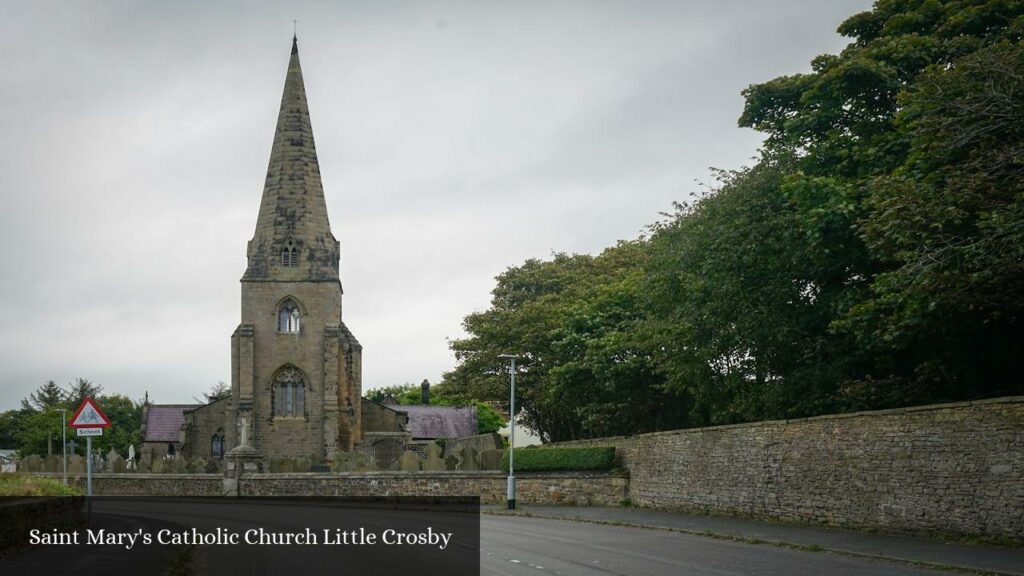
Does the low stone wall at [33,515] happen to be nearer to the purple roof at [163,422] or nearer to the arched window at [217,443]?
the arched window at [217,443]

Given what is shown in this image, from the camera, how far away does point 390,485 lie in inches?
1647

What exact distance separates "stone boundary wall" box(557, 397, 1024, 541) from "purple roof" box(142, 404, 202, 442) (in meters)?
60.3

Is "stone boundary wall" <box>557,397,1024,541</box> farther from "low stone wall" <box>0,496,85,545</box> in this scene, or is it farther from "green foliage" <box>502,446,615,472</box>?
"low stone wall" <box>0,496,85,545</box>

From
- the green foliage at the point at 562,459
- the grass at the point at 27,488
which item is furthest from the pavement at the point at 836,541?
the grass at the point at 27,488

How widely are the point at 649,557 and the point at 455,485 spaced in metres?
24.5

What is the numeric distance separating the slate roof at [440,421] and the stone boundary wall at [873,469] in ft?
197

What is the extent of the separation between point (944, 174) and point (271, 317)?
5290 cm

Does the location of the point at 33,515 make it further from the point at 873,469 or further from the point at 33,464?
the point at 33,464

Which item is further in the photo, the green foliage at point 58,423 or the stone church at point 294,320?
the green foliage at point 58,423

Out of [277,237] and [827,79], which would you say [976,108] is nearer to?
[827,79]

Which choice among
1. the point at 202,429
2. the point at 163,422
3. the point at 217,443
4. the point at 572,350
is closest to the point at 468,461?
the point at 572,350

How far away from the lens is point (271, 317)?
219 ft

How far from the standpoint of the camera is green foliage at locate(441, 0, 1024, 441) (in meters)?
18.4

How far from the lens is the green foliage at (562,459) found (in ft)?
117
